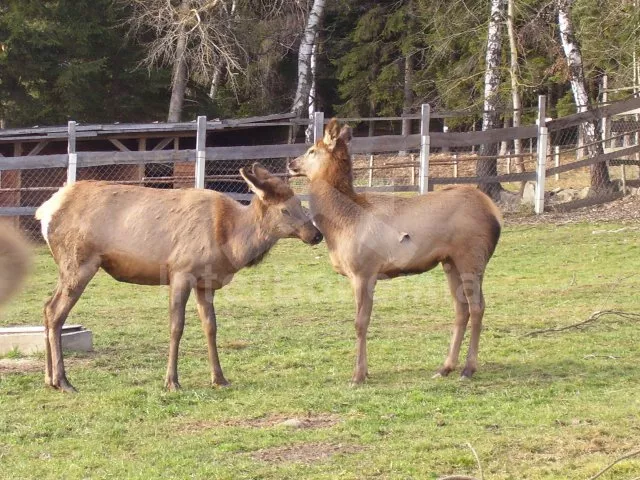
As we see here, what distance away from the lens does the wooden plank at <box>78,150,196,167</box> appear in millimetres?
20469

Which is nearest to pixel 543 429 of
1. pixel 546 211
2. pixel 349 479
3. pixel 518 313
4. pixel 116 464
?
pixel 349 479

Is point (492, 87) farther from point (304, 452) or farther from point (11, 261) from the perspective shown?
point (11, 261)

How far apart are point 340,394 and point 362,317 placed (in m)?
1.01

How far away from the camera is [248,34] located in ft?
116

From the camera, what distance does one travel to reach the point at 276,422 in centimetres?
793

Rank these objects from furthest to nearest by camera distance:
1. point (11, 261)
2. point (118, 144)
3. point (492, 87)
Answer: point (492, 87), point (118, 144), point (11, 261)

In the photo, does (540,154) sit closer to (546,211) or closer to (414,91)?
(546,211)

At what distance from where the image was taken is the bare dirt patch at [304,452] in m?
6.91

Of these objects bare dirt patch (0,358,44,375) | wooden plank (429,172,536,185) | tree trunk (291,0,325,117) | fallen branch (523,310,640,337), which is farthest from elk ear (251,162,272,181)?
tree trunk (291,0,325,117)

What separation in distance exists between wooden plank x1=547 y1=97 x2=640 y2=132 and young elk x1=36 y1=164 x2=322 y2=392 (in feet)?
46.5

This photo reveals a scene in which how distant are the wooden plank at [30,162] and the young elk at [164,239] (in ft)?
34.9

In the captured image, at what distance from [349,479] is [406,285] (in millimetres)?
9530

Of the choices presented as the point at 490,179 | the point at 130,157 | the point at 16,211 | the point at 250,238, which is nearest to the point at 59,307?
the point at 250,238

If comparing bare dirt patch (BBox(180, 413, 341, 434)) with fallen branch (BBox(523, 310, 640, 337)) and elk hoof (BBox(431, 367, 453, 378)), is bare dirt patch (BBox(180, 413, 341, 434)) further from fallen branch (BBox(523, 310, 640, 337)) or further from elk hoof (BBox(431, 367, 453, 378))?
fallen branch (BBox(523, 310, 640, 337))
